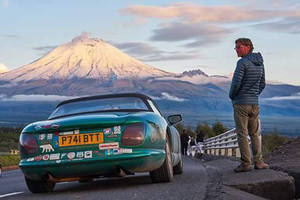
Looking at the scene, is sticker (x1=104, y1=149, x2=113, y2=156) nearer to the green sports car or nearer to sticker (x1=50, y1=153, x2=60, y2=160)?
the green sports car

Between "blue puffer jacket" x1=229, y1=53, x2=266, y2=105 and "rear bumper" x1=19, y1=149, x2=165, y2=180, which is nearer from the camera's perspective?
"rear bumper" x1=19, y1=149, x2=165, y2=180

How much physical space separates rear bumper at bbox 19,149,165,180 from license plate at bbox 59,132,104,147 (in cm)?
19

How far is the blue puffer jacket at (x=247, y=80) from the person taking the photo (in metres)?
8.13

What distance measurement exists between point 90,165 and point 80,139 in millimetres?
306

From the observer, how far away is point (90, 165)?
6590mm

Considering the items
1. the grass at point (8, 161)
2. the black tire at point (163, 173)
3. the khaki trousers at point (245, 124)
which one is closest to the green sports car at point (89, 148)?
the black tire at point (163, 173)

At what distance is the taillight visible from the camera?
6.78m

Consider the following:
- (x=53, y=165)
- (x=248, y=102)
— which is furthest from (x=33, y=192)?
(x=248, y=102)

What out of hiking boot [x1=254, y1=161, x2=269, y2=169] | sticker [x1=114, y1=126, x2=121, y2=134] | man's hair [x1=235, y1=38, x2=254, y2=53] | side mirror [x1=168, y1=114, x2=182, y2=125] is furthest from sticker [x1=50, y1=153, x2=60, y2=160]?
man's hair [x1=235, y1=38, x2=254, y2=53]

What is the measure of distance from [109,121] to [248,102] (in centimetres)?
227

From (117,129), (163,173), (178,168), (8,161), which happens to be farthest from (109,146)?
(8,161)

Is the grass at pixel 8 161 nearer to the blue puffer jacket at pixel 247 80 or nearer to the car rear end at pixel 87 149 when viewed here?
the blue puffer jacket at pixel 247 80

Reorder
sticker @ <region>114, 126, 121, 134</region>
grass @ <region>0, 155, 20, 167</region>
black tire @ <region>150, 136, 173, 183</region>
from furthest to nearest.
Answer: grass @ <region>0, 155, 20, 167</region> < black tire @ <region>150, 136, 173, 183</region> < sticker @ <region>114, 126, 121, 134</region>

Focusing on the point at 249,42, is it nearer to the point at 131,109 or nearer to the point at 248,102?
the point at 248,102
